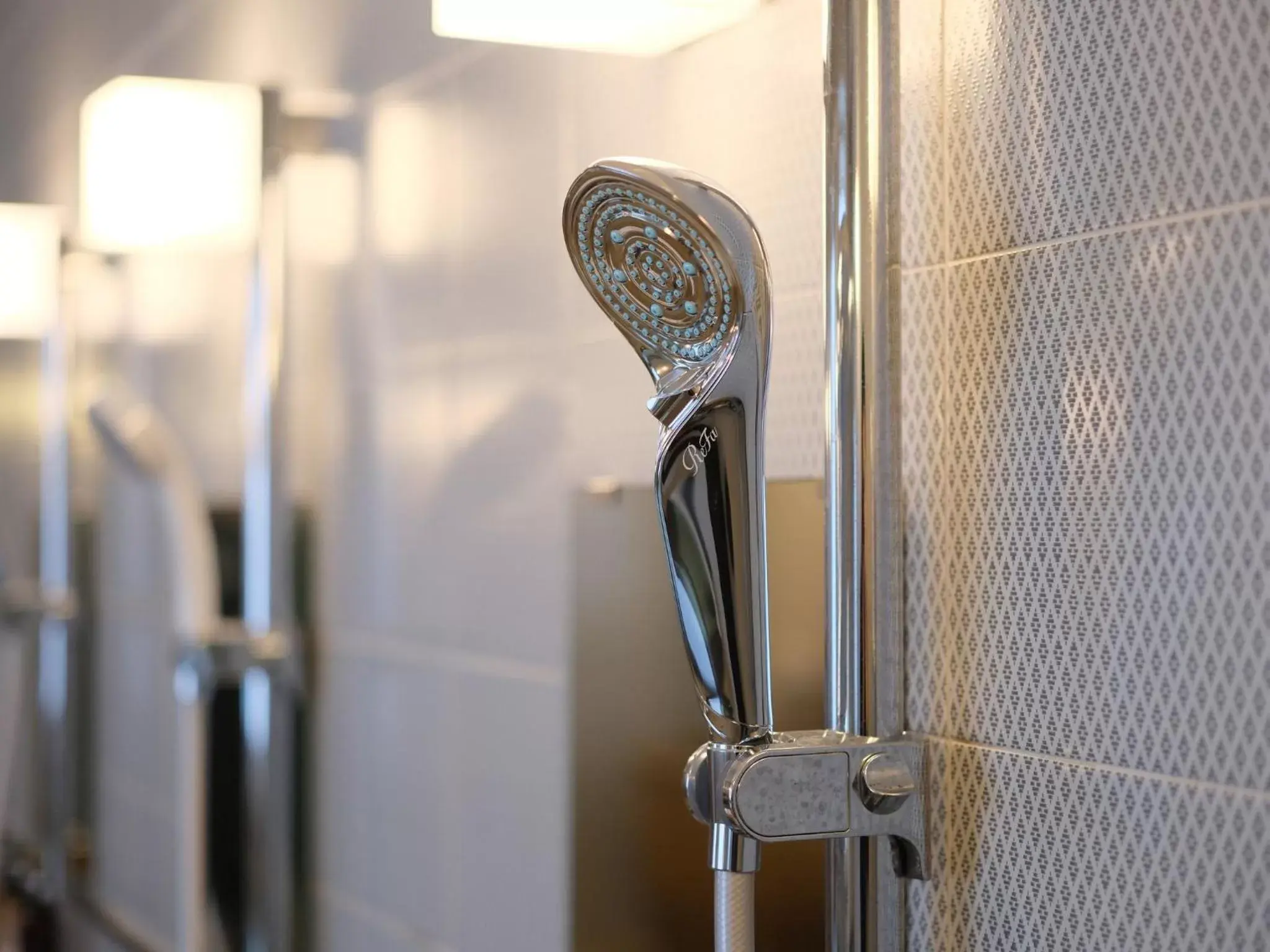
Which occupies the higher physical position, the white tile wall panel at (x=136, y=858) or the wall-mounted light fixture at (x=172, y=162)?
the wall-mounted light fixture at (x=172, y=162)

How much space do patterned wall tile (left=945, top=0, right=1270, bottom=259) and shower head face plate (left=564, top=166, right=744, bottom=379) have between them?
0.10 metres

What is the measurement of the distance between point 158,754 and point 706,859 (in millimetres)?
837

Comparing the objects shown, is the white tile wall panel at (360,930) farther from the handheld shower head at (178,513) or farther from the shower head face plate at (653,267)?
the shower head face plate at (653,267)

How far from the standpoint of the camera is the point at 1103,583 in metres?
0.49

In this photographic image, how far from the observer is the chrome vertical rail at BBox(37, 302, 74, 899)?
1.50 m

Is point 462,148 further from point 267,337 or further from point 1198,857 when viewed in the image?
point 1198,857

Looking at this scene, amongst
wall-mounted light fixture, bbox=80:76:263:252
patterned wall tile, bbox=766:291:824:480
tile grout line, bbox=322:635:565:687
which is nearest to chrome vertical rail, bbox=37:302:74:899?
wall-mounted light fixture, bbox=80:76:263:252

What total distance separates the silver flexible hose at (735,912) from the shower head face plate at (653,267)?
0.56 feet

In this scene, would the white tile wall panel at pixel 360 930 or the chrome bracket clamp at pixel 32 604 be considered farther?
the chrome bracket clamp at pixel 32 604

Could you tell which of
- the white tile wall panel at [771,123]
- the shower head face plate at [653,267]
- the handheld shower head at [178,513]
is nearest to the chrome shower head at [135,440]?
the handheld shower head at [178,513]

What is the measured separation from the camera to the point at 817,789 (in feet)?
1.72

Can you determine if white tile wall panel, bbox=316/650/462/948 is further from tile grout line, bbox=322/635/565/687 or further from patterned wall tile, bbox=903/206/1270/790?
patterned wall tile, bbox=903/206/1270/790

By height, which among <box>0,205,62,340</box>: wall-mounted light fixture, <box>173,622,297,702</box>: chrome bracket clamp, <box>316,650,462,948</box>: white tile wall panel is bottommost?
<box>316,650,462,948</box>: white tile wall panel

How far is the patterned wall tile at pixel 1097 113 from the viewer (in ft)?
1.45
